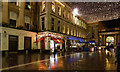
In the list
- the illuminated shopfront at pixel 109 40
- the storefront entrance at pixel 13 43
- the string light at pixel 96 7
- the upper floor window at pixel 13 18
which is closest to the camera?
the storefront entrance at pixel 13 43

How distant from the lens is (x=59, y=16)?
2502 centimetres

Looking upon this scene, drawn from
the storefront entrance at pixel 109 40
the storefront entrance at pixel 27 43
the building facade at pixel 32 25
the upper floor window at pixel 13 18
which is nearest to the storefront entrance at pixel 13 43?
the building facade at pixel 32 25

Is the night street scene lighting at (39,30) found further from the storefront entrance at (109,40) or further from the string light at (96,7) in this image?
the storefront entrance at (109,40)

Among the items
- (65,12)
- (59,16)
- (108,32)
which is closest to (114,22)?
(108,32)

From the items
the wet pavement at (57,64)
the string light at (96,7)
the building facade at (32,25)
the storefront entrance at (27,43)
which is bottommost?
the wet pavement at (57,64)

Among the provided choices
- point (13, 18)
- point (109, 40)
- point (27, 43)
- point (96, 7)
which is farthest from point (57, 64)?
point (109, 40)

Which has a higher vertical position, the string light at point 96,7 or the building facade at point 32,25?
the string light at point 96,7

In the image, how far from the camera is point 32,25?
21.2 metres

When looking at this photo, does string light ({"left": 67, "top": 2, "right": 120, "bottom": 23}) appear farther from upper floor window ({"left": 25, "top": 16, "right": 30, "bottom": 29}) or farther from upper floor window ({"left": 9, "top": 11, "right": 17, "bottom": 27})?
upper floor window ({"left": 9, "top": 11, "right": 17, "bottom": 27})

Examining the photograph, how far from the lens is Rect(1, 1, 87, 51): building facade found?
15991 mm

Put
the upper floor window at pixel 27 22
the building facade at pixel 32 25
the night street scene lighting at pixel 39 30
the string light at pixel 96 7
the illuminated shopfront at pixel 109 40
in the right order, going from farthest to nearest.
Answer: the illuminated shopfront at pixel 109 40 < the string light at pixel 96 7 < the upper floor window at pixel 27 22 < the building facade at pixel 32 25 < the night street scene lighting at pixel 39 30

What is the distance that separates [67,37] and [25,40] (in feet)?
42.9

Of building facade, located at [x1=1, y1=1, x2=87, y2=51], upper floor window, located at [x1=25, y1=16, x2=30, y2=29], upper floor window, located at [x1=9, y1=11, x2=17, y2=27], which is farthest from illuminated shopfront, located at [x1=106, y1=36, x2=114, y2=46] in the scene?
upper floor window, located at [x1=9, y1=11, x2=17, y2=27]

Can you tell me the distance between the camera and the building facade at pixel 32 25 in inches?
630
